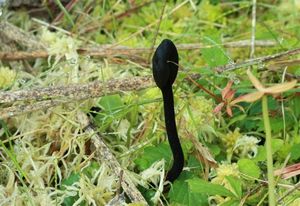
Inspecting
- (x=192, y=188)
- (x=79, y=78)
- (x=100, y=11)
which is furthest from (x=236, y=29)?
(x=192, y=188)

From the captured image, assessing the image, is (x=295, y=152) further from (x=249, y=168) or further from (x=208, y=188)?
(x=208, y=188)

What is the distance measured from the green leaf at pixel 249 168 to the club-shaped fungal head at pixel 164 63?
0.24 m

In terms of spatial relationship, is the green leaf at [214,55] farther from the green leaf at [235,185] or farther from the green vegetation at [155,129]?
the green leaf at [235,185]

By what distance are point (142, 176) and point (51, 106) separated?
24 centimetres

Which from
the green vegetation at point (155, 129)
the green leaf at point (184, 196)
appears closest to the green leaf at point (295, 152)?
the green vegetation at point (155, 129)

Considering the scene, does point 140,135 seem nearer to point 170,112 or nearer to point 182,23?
point 170,112

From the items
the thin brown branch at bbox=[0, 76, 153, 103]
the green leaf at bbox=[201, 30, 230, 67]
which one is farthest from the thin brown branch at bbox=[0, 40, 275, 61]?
the thin brown branch at bbox=[0, 76, 153, 103]

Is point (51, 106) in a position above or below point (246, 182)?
above

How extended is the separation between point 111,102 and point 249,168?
344mm

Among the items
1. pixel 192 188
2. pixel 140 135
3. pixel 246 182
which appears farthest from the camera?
pixel 140 135

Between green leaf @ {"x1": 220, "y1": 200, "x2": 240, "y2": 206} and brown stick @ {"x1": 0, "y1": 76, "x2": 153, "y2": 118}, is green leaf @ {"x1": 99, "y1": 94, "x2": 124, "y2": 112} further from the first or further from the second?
green leaf @ {"x1": 220, "y1": 200, "x2": 240, "y2": 206}

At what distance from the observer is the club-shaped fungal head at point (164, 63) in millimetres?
986

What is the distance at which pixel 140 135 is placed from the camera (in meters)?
1.25

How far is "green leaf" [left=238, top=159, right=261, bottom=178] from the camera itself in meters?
1.10
